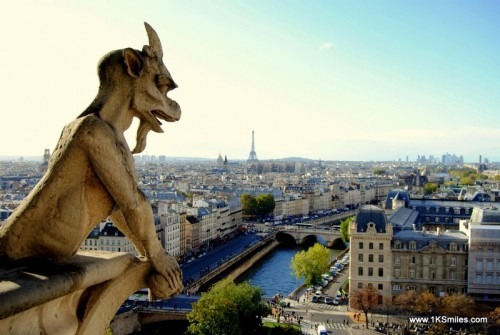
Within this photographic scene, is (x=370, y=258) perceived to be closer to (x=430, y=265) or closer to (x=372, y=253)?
(x=372, y=253)

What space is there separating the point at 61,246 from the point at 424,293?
34.2 meters

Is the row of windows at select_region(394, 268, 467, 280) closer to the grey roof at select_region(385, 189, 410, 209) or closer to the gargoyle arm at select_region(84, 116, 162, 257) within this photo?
the grey roof at select_region(385, 189, 410, 209)

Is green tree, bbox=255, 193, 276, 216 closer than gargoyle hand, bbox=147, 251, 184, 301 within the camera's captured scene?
No

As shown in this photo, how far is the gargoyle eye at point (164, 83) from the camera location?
4848 mm

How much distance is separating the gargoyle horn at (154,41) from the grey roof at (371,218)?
3511cm

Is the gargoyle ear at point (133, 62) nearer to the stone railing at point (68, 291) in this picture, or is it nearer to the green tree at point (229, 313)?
the stone railing at point (68, 291)

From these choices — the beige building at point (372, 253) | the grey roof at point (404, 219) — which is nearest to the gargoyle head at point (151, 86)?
the beige building at point (372, 253)

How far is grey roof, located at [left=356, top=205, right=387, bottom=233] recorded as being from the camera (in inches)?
1521

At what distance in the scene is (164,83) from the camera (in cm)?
491

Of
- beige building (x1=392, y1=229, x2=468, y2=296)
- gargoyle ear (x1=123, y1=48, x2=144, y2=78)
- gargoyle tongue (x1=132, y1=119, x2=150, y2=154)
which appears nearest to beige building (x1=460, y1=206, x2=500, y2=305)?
beige building (x1=392, y1=229, x2=468, y2=296)

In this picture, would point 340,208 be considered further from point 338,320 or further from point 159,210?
point 338,320

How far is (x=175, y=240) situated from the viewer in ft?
185

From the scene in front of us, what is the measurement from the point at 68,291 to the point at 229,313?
26557mm

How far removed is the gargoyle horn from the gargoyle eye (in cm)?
17
